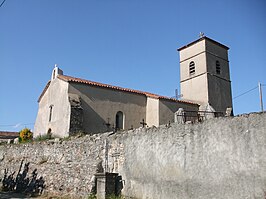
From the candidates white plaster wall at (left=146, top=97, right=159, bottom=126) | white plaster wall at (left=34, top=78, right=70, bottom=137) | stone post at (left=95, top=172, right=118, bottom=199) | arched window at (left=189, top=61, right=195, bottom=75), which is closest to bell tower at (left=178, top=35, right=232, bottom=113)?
arched window at (left=189, top=61, right=195, bottom=75)

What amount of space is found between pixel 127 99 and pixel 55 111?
5835 millimetres

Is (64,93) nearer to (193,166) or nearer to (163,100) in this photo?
(163,100)

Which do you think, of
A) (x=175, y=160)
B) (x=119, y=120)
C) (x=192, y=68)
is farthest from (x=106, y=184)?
(x=192, y=68)

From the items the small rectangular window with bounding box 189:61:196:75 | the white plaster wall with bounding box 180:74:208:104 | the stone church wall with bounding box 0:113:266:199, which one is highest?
the small rectangular window with bounding box 189:61:196:75

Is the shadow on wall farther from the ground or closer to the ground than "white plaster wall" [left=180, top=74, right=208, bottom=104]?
closer to the ground

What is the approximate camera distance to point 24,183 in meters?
16.8

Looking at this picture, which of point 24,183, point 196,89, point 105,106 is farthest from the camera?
point 196,89

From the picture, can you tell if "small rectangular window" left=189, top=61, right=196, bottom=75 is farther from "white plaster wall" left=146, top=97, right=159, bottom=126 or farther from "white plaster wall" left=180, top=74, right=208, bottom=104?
"white plaster wall" left=146, top=97, right=159, bottom=126

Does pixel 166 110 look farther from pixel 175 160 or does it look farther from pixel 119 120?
pixel 175 160

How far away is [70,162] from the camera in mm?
14453

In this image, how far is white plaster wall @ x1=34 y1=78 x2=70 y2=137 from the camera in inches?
800

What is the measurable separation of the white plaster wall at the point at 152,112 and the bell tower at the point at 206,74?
5008 millimetres

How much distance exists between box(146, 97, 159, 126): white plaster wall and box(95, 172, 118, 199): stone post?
10.7m

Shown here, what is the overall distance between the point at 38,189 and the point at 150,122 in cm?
1070
